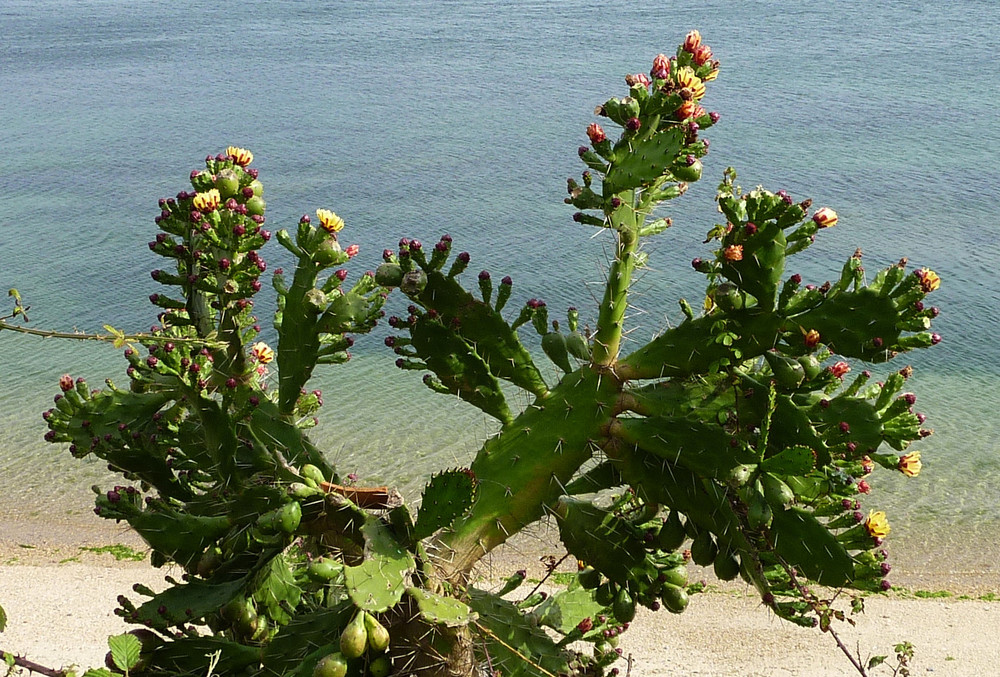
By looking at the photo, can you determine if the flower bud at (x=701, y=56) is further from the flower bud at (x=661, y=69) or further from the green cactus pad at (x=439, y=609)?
the green cactus pad at (x=439, y=609)

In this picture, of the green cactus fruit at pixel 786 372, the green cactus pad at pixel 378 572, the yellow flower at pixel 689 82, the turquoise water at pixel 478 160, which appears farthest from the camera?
the turquoise water at pixel 478 160

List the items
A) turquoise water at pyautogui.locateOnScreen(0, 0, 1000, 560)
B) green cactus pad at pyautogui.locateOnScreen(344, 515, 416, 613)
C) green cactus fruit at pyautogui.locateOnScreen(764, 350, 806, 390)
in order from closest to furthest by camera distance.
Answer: green cactus pad at pyautogui.locateOnScreen(344, 515, 416, 613), green cactus fruit at pyautogui.locateOnScreen(764, 350, 806, 390), turquoise water at pyautogui.locateOnScreen(0, 0, 1000, 560)

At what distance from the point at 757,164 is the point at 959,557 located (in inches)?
241

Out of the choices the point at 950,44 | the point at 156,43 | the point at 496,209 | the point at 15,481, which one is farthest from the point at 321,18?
the point at 15,481

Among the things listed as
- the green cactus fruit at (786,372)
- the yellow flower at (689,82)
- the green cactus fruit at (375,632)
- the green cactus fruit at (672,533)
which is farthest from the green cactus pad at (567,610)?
the yellow flower at (689,82)

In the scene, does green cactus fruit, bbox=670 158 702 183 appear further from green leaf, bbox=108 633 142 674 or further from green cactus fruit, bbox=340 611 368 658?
green leaf, bbox=108 633 142 674

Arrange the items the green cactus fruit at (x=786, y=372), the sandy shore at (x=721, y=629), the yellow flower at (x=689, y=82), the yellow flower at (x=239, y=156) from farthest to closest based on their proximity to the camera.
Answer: the sandy shore at (x=721, y=629) → the yellow flower at (x=239, y=156) → the yellow flower at (x=689, y=82) → the green cactus fruit at (x=786, y=372)

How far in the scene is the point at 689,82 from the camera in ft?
9.52

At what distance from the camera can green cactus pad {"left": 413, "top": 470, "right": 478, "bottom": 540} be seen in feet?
9.25

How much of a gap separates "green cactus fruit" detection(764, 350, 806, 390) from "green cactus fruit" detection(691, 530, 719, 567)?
48 cm

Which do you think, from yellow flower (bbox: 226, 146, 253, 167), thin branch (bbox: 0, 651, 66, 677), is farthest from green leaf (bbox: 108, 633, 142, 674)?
yellow flower (bbox: 226, 146, 253, 167)

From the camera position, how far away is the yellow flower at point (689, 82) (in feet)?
9.47

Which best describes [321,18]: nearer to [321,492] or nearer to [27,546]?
[27,546]

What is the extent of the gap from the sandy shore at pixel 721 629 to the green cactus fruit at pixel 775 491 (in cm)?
349
